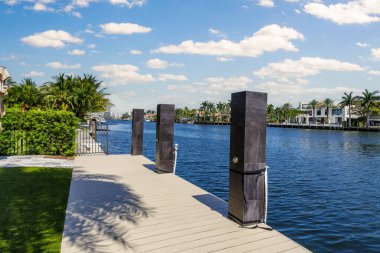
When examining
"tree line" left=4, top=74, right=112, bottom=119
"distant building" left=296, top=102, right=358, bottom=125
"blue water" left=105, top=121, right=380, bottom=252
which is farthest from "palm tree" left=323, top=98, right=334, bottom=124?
"blue water" left=105, top=121, right=380, bottom=252

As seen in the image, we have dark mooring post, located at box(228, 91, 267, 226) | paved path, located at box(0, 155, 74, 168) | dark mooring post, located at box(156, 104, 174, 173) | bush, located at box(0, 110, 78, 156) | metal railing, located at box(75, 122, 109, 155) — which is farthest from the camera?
metal railing, located at box(75, 122, 109, 155)

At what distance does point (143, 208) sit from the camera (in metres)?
7.60

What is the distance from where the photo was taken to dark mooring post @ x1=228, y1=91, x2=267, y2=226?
645 cm

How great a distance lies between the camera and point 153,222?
6582 mm

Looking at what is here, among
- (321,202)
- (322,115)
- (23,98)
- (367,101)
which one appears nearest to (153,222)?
(321,202)

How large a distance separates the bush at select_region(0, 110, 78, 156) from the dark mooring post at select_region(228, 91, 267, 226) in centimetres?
1278

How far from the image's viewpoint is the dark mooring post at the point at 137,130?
704 inches

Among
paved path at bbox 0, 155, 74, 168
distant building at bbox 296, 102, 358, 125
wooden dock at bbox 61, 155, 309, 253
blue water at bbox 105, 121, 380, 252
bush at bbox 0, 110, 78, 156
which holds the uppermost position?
distant building at bbox 296, 102, 358, 125

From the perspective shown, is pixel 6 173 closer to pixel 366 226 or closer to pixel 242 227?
pixel 242 227

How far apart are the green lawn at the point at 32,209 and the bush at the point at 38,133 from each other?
4.70 meters

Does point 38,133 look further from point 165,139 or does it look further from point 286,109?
point 286,109

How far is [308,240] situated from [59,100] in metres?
49.4

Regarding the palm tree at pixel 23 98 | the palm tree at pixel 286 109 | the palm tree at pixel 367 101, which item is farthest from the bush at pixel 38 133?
the palm tree at pixel 286 109

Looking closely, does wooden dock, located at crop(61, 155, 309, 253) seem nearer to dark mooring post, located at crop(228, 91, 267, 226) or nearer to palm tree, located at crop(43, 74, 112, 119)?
dark mooring post, located at crop(228, 91, 267, 226)
